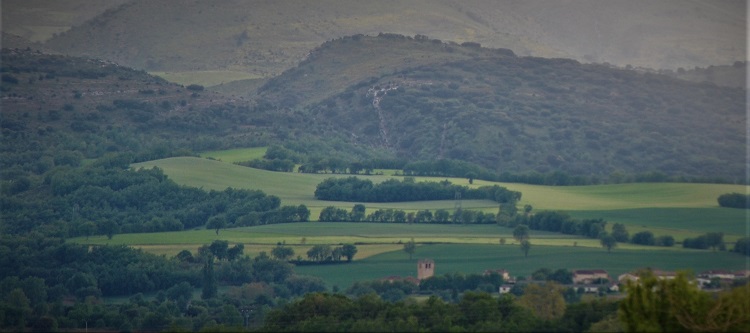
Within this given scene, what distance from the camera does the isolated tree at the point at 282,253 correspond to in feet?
257

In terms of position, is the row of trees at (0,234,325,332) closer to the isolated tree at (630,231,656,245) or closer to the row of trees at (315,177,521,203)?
the isolated tree at (630,231,656,245)

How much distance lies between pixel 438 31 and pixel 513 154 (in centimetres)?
6132

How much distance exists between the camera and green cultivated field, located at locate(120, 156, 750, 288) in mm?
70438

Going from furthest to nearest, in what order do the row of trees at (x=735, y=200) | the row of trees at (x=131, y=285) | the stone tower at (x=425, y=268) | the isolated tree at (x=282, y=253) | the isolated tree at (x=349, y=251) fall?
the row of trees at (x=735, y=200), the isolated tree at (x=282, y=253), the isolated tree at (x=349, y=251), the stone tower at (x=425, y=268), the row of trees at (x=131, y=285)

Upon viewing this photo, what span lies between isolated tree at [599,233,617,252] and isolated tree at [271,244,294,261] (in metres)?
15.4

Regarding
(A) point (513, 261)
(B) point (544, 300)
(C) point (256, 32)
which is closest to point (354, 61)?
(C) point (256, 32)

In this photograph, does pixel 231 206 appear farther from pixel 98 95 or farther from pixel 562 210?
pixel 98 95

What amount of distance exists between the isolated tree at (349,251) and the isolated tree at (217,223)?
14.7 metres

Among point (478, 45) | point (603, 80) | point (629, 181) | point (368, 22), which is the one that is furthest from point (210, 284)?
point (368, 22)

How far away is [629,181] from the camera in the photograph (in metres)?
100

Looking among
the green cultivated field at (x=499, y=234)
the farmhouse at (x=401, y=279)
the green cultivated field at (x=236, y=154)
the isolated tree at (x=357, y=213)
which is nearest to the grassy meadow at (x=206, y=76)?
the green cultivated field at (x=236, y=154)

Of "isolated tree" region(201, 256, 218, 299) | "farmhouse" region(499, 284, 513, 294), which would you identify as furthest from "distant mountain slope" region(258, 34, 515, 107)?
"farmhouse" region(499, 284, 513, 294)

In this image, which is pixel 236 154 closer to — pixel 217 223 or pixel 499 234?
pixel 217 223

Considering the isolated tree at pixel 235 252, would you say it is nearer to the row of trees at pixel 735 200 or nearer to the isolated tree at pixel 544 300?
the isolated tree at pixel 544 300
